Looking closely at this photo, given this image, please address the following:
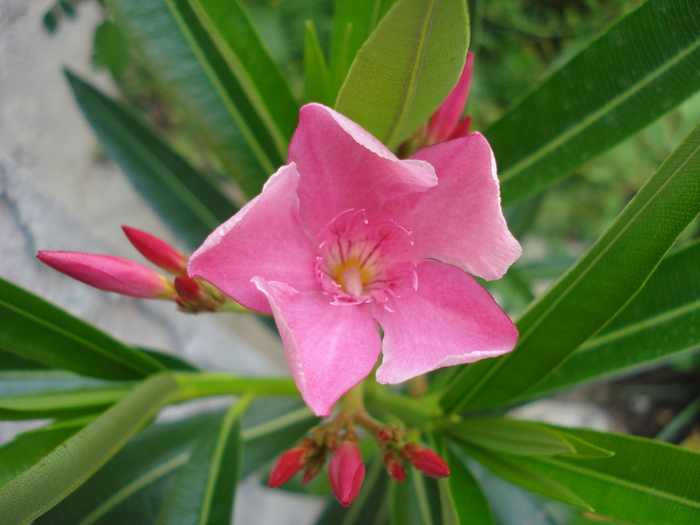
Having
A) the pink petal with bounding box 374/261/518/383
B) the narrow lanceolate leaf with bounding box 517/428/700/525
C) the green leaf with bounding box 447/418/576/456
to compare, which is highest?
the pink petal with bounding box 374/261/518/383

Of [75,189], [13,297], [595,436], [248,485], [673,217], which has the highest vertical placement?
[75,189]

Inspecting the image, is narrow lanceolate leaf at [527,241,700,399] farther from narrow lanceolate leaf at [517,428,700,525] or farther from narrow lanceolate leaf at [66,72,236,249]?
narrow lanceolate leaf at [66,72,236,249]

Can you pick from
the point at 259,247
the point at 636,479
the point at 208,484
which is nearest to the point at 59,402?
the point at 208,484

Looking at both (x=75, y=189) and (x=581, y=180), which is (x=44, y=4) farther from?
(x=581, y=180)

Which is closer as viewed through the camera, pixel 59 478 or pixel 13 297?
pixel 59 478

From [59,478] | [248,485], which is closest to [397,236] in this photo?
[59,478]

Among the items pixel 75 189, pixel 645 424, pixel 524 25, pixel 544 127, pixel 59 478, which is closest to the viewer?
pixel 59 478

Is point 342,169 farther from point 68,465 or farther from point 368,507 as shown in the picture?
point 368,507

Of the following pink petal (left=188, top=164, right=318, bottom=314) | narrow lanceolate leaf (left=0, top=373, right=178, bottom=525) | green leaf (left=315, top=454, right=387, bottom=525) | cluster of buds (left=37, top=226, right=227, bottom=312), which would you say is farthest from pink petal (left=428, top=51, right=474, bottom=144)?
green leaf (left=315, top=454, right=387, bottom=525)
